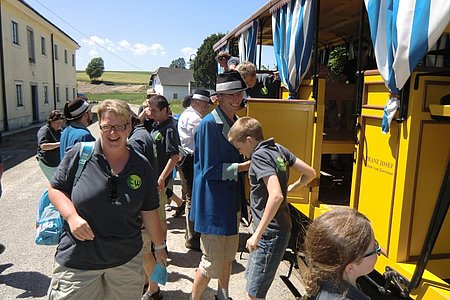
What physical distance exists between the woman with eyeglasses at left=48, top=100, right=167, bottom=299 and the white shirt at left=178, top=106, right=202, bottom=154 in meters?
2.70

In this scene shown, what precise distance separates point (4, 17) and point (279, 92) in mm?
17877

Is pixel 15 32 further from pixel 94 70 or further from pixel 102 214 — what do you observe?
pixel 94 70

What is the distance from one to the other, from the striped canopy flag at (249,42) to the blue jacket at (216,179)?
3.33m

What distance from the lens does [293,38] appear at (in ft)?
13.8

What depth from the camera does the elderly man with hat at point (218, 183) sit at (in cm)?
292

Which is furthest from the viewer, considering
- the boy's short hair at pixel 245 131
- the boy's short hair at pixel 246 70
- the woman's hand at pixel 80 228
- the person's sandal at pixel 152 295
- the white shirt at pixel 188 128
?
the white shirt at pixel 188 128

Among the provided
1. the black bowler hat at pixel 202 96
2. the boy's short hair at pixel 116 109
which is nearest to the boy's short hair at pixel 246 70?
the black bowler hat at pixel 202 96

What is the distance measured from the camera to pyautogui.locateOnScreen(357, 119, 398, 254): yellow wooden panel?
2.74 m

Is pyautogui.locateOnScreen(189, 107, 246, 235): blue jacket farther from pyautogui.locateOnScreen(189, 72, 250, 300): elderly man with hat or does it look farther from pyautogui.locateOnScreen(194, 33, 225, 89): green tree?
pyautogui.locateOnScreen(194, 33, 225, 89): green tree

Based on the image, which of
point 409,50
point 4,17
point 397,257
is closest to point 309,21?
point 409,50

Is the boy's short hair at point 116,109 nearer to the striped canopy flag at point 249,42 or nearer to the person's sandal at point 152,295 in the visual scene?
the person's sandal at point 152,295

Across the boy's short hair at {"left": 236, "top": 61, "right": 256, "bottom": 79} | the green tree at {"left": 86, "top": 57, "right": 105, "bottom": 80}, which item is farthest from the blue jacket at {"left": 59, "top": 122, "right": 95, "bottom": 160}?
the green tree at {"left": 86, "top": 57, "right": 105, "bottom": 80}

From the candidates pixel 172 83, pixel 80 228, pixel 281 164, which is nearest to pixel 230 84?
pixel 281 164

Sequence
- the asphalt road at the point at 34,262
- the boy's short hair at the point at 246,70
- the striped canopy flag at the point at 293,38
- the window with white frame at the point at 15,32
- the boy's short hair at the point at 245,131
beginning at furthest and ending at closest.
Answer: the window with white frame at the point at 15,32 → the boy's short hair at the point at 246,70 → the striped canopy flag at the point at 293,38 → the asphalt road at the point at 34,262 → the boy's short hair at the point at 245,131
